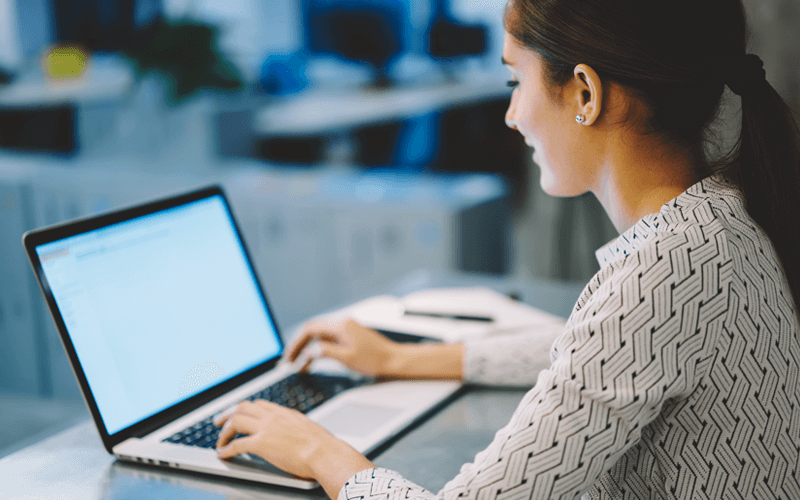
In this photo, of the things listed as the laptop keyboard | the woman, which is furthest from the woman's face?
the laptop keyboard

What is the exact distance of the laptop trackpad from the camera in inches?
35.8

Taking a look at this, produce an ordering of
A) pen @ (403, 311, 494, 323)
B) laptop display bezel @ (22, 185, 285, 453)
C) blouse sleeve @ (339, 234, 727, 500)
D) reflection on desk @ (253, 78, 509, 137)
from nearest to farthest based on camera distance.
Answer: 1. blouse sleeve @ (339, 234, 727, 500)
2. laptop display bezel @ (22, 185, 285, 453)
3. pen @ (403, 311, 494, 323)
4. reflection on desk @ (253, 78, 509, 137)

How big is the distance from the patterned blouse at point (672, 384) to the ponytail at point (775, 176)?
51 millimetres

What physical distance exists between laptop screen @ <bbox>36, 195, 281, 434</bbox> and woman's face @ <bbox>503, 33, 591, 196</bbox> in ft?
1.61

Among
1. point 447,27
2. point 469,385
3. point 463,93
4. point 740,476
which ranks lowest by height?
point 469,385

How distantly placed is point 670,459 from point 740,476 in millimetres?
60

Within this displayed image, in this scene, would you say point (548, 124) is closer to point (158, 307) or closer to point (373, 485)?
point (373, 485)

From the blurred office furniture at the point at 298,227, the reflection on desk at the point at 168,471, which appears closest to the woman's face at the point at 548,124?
the reflection on desk at the point at 168,471

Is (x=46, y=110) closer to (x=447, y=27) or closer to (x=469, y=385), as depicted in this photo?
(x=447, y=27)

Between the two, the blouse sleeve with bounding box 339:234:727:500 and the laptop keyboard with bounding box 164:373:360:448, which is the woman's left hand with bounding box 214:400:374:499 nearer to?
the laptop keyboard with bounding box 164:373:360:448

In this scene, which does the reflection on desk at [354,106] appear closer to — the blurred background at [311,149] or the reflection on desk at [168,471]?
the blurred background at [311,149]

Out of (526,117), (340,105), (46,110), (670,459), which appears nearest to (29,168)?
(46,110)

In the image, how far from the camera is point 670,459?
0.65m

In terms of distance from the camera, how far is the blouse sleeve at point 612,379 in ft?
1.93
